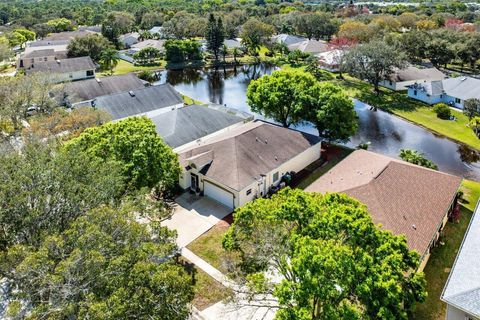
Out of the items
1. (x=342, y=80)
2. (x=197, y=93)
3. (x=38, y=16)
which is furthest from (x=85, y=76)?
(x=38, y=16)

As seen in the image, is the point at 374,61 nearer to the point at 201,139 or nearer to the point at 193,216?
the point at 201,139

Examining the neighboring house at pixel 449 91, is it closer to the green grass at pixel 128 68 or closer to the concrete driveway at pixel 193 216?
the concrete driveway at pixel 193 216

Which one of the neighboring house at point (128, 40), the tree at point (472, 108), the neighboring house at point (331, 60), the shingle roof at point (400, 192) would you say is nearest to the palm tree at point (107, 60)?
the neighboring house at point (128, 40)

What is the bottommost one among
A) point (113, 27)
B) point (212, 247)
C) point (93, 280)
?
point (212, 247)

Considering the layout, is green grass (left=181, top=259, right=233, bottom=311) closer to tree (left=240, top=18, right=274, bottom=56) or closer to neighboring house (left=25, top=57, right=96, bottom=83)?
neighboring house (left=25, top=57, right=96, bottom=83)

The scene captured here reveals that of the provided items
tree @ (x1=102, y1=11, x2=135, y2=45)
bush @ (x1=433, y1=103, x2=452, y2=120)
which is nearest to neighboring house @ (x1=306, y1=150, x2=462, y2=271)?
bush @ (x1=433, y1=103, x2=452, y2=120)

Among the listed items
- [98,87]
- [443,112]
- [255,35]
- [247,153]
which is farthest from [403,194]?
[255,35]
